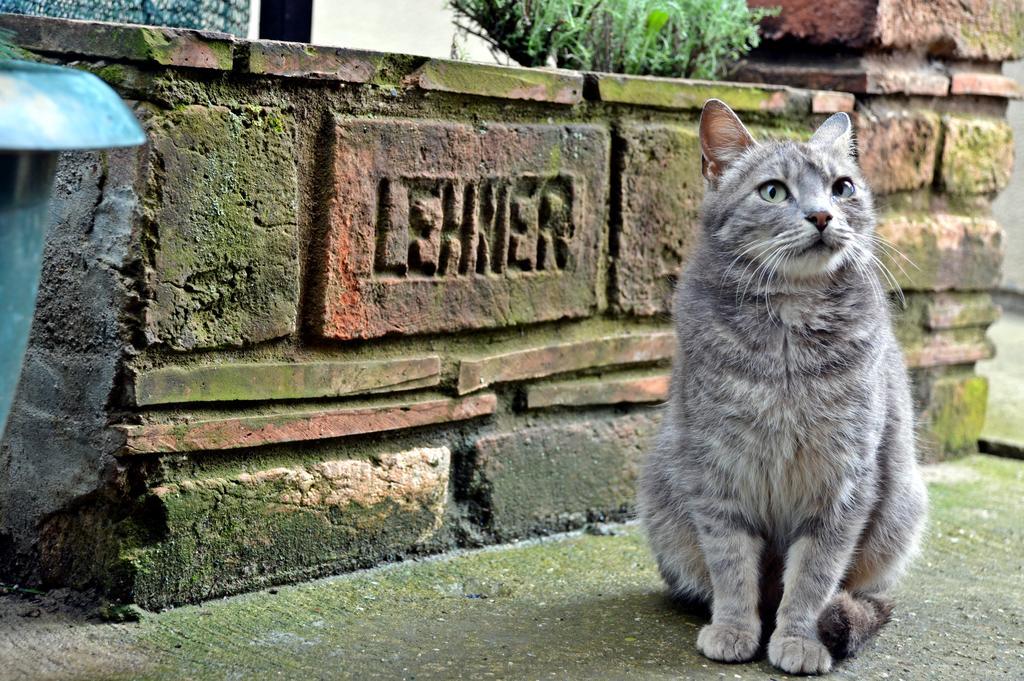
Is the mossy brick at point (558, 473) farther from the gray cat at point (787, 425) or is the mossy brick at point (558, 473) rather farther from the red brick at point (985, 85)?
the red brick at point (985, 85)

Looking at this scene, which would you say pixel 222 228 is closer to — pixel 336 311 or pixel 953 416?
pixel 336 311

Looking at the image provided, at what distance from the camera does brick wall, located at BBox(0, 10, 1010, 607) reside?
2643 millimetres

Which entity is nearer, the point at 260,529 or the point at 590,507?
the point at 260,529

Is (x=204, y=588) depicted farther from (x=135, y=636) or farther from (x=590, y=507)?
(x=590, y=507)

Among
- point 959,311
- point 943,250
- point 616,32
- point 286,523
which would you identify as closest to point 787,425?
point 286,523

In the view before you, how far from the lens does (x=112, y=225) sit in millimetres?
2615

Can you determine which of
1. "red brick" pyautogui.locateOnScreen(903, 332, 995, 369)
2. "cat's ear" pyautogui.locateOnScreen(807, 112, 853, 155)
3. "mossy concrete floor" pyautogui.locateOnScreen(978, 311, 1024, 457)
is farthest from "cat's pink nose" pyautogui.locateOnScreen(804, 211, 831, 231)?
"mossy concrete floor" pyautogui.locateOnScreen(978, 311, 1024, 457)

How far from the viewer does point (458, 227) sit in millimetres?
3234

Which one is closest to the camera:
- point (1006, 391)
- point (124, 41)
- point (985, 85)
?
point (124, 41)

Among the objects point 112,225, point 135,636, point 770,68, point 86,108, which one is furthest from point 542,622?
point 770,68

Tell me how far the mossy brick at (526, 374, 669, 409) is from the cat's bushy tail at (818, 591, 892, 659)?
36.8 inches

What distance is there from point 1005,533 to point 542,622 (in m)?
1.81

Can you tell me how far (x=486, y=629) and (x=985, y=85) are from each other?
317 centimetres

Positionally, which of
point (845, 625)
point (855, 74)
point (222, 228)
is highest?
point (855, 74)
